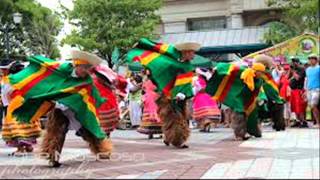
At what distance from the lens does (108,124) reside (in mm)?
12383

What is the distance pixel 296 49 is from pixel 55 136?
11.8m

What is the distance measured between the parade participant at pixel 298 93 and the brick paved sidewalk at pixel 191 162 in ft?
14.7

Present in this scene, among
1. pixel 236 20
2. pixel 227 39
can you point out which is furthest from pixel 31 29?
pixel 227 39

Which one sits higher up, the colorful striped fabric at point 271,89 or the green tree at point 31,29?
the green tree at point 31,29

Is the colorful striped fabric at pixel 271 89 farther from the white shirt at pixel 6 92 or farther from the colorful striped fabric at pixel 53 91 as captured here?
the colorful striped fabric at pixel 53 91

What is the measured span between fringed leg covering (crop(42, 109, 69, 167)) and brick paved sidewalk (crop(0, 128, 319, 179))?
19 centimetres

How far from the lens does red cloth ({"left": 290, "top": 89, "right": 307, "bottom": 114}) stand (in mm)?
17828

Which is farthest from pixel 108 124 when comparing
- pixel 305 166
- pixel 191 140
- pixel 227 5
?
pixel 227 5

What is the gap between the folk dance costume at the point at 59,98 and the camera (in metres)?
9.61

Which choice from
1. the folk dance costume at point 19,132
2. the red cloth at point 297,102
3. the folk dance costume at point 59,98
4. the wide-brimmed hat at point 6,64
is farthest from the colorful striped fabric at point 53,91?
the red cloth at point 297,102

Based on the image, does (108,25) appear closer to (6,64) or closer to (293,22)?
(293,22)

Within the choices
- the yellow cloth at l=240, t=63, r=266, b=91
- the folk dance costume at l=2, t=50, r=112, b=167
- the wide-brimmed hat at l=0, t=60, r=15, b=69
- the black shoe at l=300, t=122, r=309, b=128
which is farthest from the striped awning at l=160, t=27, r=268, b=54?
the folk dance costume at l=2, t=50, r=112, b=167

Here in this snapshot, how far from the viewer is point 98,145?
10.1 m

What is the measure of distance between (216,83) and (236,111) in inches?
26.8
